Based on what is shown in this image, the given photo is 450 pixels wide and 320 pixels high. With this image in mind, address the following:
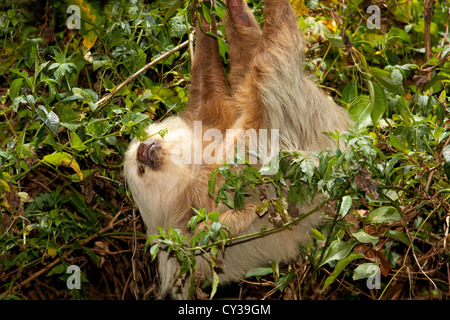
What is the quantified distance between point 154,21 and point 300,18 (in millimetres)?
1065

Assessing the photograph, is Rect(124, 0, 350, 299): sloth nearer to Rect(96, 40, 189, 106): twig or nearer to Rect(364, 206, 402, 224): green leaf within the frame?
Rect(96, 40, 189, 106): twig

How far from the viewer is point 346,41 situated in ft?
10.9

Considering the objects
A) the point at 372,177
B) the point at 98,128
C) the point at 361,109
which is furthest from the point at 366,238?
the point at 98,128

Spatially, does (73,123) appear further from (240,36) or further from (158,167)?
(240,36)

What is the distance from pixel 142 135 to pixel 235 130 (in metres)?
0.63

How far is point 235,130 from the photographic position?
3643 mm

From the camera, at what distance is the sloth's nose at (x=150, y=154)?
377cm

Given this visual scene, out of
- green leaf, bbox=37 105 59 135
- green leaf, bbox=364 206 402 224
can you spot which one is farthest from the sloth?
green leaf, bbox=37 105 59 135

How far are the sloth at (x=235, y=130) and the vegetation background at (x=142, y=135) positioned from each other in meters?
0.15

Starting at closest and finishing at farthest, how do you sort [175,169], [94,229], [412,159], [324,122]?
[412,159], [324,122], [175,169], [94,229]

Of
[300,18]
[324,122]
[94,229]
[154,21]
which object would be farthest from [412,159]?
[94,229]

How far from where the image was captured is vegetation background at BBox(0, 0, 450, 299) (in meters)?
2.95

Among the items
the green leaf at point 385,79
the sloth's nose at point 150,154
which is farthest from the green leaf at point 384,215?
the sloth's nose at point 150,154

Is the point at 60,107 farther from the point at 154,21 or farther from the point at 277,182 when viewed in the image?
the point at 277,182
